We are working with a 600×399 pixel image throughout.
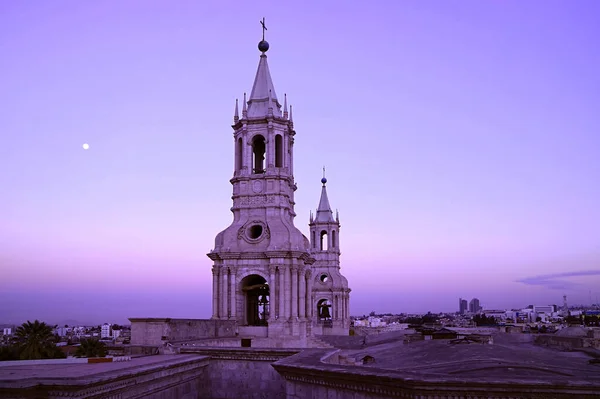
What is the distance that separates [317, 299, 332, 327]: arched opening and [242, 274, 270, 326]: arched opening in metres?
30.3

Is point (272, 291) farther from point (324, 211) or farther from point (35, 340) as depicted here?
point (324, 211)

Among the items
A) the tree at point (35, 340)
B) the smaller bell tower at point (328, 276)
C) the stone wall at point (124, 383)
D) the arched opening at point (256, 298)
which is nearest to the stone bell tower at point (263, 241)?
the arched opening at point (256, 298)

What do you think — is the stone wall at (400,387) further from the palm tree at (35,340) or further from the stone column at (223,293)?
the palm tree at (35,340)

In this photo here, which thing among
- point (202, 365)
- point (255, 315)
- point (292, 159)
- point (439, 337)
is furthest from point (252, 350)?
point (439, 337)

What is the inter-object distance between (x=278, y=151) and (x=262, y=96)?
3634 mm

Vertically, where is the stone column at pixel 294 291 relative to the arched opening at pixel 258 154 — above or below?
below

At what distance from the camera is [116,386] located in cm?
1286

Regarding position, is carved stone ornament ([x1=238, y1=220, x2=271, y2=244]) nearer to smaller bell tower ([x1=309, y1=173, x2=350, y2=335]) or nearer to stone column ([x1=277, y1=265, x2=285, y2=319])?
stone column ([x1=277, y1=265, x2=285, y2=319])

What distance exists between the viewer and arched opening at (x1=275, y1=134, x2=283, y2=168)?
120 feet

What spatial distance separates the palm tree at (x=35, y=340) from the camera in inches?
1646

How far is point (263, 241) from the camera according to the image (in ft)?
113

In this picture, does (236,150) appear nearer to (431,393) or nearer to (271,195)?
(271,195)

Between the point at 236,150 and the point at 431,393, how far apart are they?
28293mm

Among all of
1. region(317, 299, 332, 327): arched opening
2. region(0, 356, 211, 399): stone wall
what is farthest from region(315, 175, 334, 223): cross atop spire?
region(0, 356, 211, 399): stone wall
